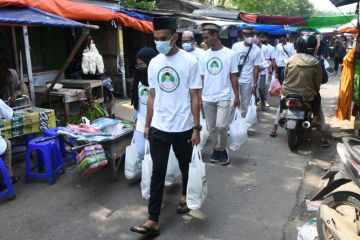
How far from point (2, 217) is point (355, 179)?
3.50 meters

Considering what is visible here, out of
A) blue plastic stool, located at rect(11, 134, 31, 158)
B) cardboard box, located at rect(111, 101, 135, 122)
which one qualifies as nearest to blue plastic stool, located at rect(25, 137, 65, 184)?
blue plastic stool, located at rect(11, 134, 31, 158)

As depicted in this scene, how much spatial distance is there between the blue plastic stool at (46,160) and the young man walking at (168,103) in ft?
6.22

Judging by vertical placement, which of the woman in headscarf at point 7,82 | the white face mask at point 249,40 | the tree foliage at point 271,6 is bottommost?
the woman in headscarf at point 7,82

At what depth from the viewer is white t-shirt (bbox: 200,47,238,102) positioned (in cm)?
520

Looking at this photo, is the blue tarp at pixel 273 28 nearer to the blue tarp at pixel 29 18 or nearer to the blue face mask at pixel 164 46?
the blue tarp at pixel 29 18

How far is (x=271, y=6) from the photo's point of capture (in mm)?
49500

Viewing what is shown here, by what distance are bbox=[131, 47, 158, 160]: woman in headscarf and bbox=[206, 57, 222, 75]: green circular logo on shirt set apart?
1100mm

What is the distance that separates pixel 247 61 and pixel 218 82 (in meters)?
1.93

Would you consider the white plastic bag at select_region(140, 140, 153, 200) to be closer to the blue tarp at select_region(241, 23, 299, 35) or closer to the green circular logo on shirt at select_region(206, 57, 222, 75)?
the green circular logo on shirt at select_region(206, 57, 222, 75)

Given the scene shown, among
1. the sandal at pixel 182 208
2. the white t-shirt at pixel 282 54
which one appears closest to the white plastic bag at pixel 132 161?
the sandal at pixel 182 208

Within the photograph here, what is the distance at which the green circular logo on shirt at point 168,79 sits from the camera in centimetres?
345

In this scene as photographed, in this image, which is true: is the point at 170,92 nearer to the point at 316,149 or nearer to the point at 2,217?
the point at 2,217

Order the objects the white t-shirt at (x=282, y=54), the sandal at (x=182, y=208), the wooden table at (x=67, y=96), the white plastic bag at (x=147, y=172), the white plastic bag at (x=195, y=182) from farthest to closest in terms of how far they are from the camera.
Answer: the white t-shirt at (x=282, y=54)
the wooden table at (x=67, y=96)
the sandal at (x=182, y=208)
the white plastic bag at (x=147, y=172)
the white plastic bag at (x=195, y=182)

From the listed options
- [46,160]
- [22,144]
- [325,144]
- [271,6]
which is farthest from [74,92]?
[271,6]
